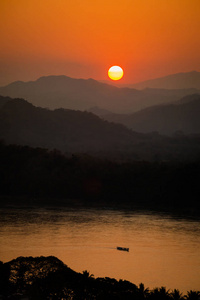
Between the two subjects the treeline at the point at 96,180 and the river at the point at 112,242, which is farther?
the treeline at the point at 96,180

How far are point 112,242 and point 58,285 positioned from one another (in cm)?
3053

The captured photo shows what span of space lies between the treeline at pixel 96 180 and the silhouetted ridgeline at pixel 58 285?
59086 millimetres

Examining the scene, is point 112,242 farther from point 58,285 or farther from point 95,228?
point 58,285

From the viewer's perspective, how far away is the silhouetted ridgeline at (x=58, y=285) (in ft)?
81.9

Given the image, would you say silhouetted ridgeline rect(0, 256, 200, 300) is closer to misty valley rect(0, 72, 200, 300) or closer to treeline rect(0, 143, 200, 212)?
misty valley rect(0, 72, 200, 300)

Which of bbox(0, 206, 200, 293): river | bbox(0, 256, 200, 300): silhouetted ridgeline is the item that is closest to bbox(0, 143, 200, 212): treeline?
bbox(0, 206, 200, 293): river

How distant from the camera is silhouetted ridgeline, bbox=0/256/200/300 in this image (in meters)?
25.0

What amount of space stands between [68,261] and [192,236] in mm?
17527

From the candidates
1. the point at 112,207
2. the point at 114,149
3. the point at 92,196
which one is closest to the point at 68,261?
the point at 112,207

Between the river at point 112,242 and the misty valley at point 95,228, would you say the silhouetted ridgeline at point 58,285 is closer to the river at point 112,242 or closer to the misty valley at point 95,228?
the misty valley at point 95,228

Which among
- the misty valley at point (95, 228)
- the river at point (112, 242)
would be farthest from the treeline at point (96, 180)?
the river at point (112, 242)

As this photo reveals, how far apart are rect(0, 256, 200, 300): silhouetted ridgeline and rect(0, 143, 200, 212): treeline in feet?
194

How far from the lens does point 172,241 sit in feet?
187

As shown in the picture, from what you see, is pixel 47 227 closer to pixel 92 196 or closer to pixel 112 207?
pixel 112 207
